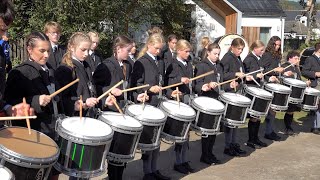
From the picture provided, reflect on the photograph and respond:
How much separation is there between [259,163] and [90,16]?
5.40 meters

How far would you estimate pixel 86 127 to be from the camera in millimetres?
3973

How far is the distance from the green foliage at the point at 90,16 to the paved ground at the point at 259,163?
386 cm

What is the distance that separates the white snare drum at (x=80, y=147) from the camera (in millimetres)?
3797

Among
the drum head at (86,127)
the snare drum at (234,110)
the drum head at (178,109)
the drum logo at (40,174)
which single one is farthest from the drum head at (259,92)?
the drum logo at (40,174)

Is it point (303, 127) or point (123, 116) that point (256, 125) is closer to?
point (303, 127)

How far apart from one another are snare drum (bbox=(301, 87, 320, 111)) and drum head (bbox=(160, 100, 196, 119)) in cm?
313

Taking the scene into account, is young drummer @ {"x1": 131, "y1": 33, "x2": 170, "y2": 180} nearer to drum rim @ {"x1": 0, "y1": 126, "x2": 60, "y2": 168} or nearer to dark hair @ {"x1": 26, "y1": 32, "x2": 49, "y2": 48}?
dark hair @ {"x1": 26, "y1": 32, "x2": 49, "y2": 48}

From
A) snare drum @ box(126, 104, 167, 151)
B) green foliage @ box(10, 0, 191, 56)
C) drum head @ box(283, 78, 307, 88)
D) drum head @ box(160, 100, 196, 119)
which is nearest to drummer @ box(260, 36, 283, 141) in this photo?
drum head @ box(283, 78, 307, 88)

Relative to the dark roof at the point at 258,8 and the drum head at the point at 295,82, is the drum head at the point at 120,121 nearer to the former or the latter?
the drum head at the point at 295,82

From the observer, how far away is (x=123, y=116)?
183 inches

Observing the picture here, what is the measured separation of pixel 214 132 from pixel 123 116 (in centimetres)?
171

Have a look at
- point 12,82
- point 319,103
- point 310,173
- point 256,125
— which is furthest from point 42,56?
point 319,103

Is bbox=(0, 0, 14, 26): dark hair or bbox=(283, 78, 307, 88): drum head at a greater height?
bbox=(0, 0, 14, 26): dark hair

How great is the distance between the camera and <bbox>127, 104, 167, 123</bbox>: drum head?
4840mm
